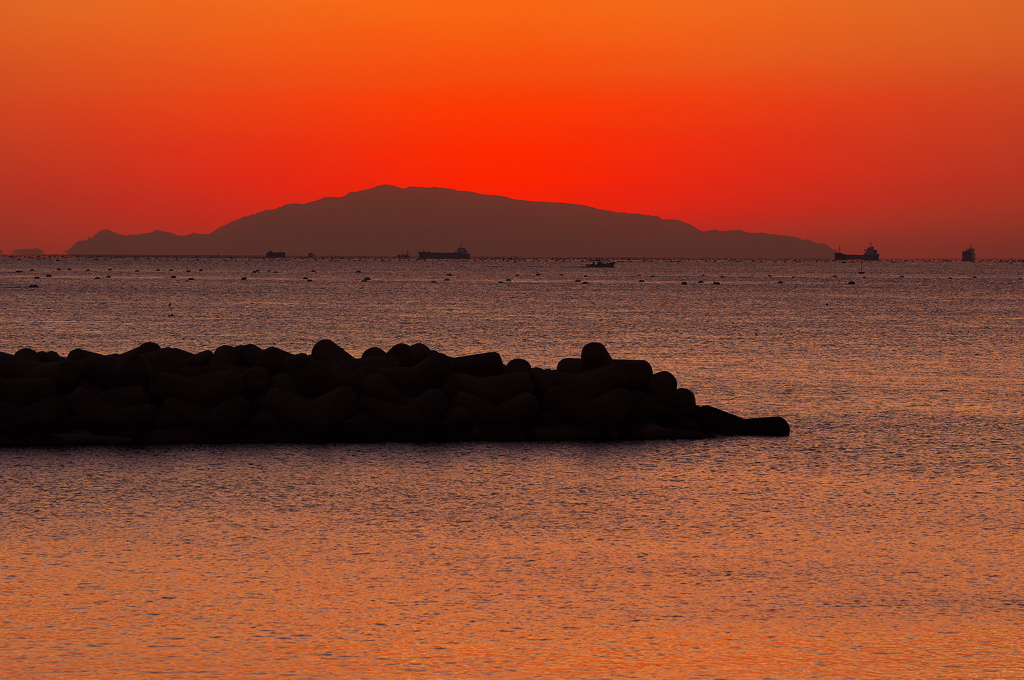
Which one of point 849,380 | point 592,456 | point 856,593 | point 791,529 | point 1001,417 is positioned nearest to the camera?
point 856,593

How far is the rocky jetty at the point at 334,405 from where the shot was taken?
16062 mm

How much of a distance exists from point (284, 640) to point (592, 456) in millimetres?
8128

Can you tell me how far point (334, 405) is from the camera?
16.4 meters

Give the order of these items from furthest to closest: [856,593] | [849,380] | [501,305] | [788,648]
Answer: [501,305], [849,380], [856,593], [788,648]

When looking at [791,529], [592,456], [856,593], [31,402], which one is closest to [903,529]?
[791,529]

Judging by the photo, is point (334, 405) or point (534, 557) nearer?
point (534, 557)

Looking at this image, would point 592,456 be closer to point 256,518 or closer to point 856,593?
point 256,518

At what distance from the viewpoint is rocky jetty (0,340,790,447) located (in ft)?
52.7

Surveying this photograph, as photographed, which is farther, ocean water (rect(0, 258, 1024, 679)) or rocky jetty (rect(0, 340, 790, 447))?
rocky jetty (rect(0, 340, 790, 447))

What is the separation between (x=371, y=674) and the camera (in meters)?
6.47

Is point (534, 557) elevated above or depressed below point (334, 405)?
below

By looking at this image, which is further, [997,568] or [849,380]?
[849,380]

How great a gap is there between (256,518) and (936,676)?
248 inches

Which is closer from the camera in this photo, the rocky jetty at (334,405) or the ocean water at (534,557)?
the ocean water at (534,557)
